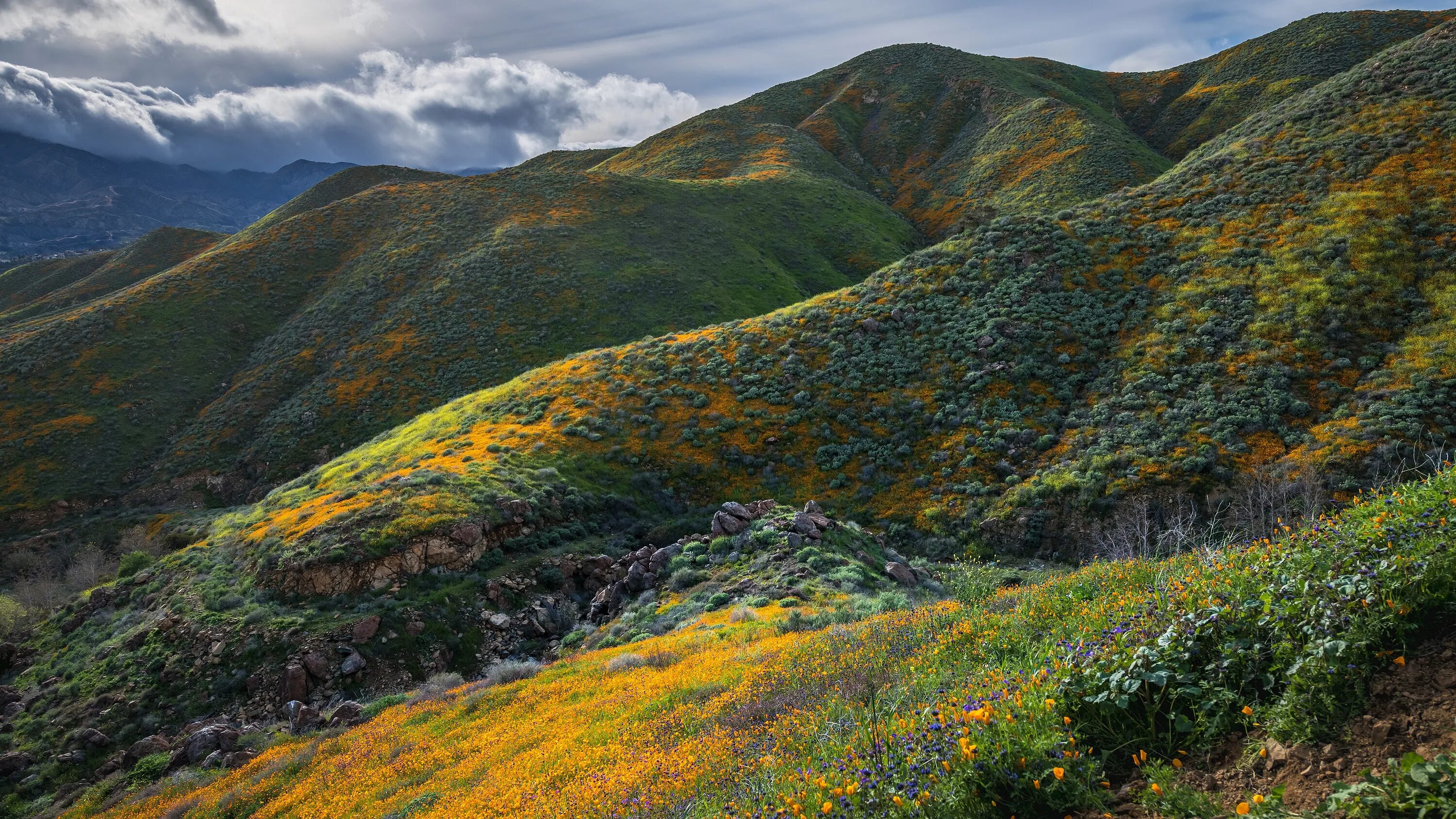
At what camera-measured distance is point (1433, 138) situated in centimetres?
2655

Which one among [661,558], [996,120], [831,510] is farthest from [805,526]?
[996,120]

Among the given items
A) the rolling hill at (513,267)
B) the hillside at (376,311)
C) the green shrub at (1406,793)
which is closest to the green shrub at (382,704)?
the green shrub at (1406,793)

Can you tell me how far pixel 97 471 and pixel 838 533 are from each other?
48.1 metres

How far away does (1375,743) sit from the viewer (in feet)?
10.3

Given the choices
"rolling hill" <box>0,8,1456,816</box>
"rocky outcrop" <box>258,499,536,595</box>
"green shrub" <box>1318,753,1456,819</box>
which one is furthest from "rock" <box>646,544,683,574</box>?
"green shrub" <box>1318,753,1456,819</box>

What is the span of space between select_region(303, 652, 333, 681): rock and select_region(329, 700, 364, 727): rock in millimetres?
2606

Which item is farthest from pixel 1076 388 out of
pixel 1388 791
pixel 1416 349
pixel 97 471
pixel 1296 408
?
pixel 97 471

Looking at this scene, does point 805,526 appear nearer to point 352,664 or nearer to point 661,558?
point 661,558

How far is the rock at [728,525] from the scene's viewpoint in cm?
1808

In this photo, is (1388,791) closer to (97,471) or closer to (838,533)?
(838,533)

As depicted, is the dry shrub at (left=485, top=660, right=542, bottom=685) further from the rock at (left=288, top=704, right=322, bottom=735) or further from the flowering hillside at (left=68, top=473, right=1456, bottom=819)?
the rock at (left=288, top=704, right=322, bottom=735)

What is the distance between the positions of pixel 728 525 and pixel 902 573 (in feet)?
16.7

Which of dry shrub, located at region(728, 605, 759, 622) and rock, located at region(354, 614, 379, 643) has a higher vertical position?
dry shrub, located at region(728, 605, 759, 622)

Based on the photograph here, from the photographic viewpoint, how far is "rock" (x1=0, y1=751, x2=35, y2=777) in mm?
14250
